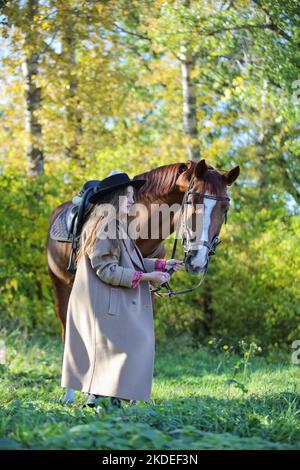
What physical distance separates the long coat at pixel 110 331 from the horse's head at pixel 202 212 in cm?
56

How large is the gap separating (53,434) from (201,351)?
22.4 ft

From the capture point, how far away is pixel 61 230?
6.73m

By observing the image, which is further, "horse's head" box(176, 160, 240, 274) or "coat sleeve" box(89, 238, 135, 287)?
"horse's head" box(176, 160, 240, 274)

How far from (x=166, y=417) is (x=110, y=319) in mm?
816

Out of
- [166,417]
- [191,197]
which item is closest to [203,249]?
[191,197]

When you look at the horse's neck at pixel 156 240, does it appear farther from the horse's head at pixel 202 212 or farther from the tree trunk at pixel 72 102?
the tree trunk at pixel 72 102

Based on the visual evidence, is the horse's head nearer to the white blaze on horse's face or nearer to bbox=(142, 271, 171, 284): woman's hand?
the white blaze on horse's face

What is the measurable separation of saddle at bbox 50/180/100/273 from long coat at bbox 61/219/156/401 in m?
1.08

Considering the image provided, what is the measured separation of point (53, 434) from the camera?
3.41 metres

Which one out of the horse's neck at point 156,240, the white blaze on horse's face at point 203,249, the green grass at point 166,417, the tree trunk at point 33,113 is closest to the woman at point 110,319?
the green grass at point 166,417

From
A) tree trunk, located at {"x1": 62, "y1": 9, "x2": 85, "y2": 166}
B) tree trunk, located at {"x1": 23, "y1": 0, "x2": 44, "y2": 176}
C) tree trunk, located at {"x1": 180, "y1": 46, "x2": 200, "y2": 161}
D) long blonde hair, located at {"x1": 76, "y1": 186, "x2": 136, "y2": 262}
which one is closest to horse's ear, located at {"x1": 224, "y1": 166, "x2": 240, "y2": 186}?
long blonde hair, located at {"x1": 76, "y1": 186, "x2": 136, "y2": 262}

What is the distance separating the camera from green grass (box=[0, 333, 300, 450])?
3.46m

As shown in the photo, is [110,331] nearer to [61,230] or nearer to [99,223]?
[99,223]
